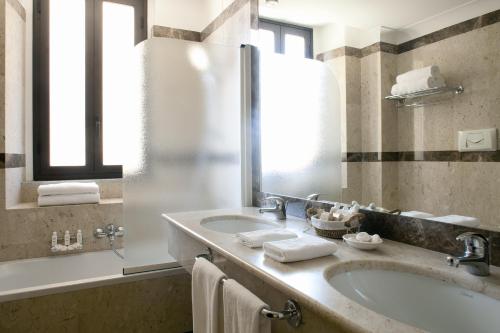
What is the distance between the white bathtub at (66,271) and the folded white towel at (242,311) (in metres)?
1.21

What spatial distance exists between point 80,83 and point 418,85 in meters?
2.84

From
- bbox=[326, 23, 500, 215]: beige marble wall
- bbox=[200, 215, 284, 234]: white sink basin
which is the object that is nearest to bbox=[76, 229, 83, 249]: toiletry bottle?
bbox=[200, 215, 284, 234]: white sink basin

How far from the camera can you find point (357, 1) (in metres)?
1.42

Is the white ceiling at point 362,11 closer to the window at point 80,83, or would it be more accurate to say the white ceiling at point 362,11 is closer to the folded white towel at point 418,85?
the folded white towel at point 418,85

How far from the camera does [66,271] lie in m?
2.63

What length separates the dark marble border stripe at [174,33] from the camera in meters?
2.98

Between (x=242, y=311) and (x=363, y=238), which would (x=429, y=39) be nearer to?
(x=363, y=238)

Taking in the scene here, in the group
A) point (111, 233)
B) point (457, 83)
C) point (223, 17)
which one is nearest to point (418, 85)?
point (457, 83)

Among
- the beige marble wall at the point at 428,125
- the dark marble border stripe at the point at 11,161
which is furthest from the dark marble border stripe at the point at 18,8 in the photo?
the beige marble wall at the point at 428,125

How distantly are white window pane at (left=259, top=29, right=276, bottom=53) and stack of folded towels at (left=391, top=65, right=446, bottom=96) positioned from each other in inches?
39.4

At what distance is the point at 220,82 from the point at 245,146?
16.9 inches

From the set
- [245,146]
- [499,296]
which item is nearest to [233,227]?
[245,146]

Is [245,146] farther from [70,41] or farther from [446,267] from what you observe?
[70,41]

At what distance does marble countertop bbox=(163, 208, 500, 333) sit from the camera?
65cm
